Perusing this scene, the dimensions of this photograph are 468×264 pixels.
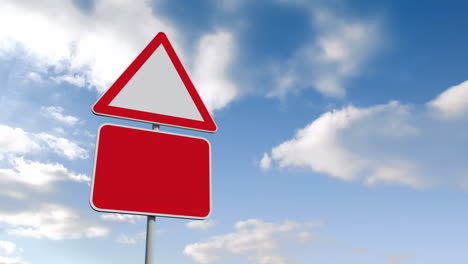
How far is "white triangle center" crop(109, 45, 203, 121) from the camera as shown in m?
2.88

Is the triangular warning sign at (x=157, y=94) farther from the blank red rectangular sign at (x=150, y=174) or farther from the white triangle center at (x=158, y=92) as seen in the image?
the blank red rectangular sign at (x=150, y=174)

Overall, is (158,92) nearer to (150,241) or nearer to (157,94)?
(157,94)

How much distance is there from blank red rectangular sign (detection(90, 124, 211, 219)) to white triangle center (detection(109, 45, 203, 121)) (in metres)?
0.23

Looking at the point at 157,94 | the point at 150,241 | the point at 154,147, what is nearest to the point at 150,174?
the point at 154,147

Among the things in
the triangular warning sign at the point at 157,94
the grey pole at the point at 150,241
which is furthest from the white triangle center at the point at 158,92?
the grey pole at the point at 150,241

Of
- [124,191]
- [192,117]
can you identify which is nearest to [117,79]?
[192,117]

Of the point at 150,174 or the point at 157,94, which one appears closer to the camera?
the point at 150,174

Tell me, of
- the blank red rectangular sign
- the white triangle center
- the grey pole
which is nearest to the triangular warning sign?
the white triangle center

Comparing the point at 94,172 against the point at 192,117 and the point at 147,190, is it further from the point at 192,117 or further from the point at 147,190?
the point at 192,117

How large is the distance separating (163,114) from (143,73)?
0.39 m

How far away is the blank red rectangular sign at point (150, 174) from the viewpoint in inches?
98.5

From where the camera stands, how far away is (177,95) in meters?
3.04

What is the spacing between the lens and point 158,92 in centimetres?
298

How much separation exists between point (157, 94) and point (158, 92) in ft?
0.07
